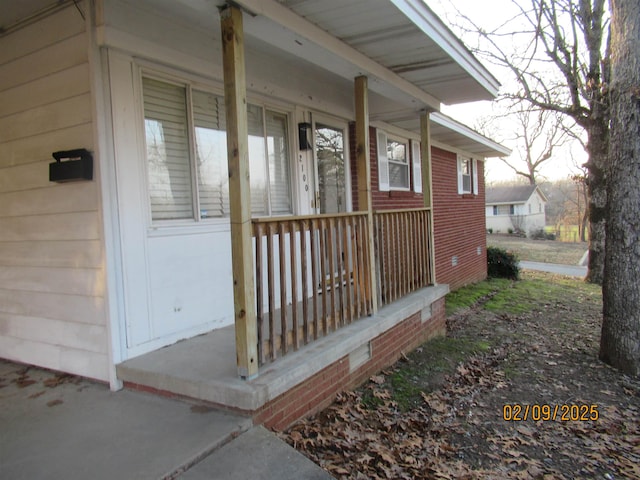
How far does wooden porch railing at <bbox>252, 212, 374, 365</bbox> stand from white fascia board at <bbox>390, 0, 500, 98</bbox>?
173 centimetres

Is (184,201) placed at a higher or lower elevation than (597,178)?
lower

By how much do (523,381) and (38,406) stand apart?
4.41 meters

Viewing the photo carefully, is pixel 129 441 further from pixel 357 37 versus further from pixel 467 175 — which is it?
pixel 467 175

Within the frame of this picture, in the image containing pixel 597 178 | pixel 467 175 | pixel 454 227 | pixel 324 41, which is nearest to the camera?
pixel 324 41

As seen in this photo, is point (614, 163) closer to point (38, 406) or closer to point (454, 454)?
point (454, 454)

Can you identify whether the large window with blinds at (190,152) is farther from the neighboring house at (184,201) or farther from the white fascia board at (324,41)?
the white fascia board at (324,41)

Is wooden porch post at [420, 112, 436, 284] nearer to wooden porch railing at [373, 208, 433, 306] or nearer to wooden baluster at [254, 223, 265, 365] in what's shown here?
wooden porch railing at [373, 208, 433, 306]

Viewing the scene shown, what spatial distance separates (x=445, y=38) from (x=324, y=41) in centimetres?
132

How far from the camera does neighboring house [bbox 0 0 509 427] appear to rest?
2991 mm

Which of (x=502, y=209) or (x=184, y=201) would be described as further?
(x=502, y=209)

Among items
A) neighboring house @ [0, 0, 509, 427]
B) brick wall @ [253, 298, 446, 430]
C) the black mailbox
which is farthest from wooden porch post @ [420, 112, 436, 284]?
the black mailbox

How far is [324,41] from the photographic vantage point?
11.9ft
